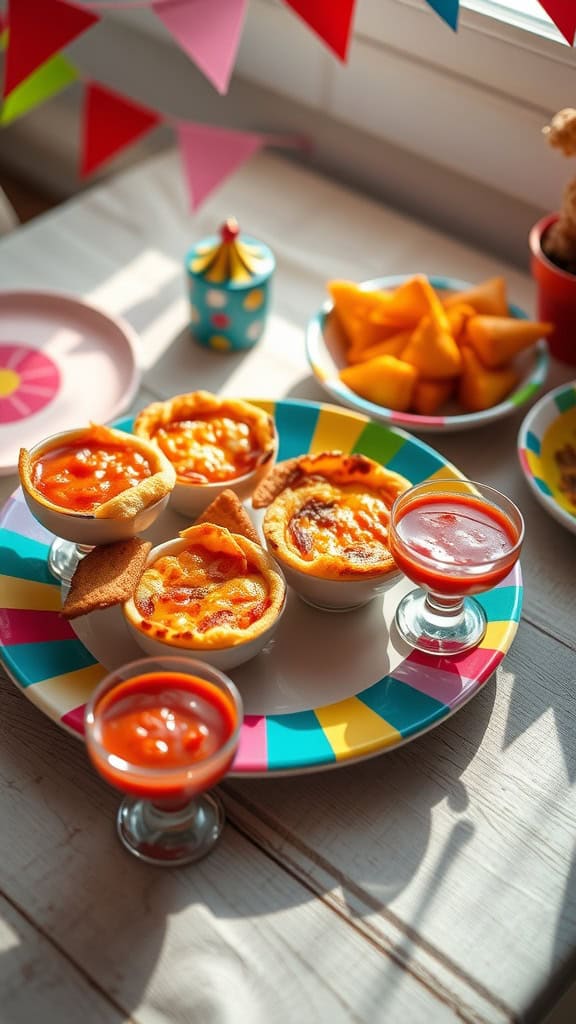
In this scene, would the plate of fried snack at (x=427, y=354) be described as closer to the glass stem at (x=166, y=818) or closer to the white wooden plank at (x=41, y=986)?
the glass stem at (x=166, y=818)

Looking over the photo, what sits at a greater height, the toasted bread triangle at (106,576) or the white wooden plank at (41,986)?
the toasted bread triangle at (106,576)

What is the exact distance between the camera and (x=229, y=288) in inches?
69.3

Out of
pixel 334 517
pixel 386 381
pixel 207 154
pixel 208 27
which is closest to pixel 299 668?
pixel 334 517

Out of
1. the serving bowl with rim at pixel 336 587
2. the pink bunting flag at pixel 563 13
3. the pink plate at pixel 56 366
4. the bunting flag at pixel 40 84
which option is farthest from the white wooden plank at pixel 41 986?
the bunting flag at pixel 40 84

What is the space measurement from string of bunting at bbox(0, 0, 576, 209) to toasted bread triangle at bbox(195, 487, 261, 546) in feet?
2.64

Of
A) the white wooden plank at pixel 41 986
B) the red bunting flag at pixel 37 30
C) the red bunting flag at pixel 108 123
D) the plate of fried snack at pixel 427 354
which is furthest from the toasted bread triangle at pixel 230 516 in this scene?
the red bunting flag at pixel 108 123

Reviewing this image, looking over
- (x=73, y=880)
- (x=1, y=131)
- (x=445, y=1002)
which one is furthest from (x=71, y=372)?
(x=1, y=131)

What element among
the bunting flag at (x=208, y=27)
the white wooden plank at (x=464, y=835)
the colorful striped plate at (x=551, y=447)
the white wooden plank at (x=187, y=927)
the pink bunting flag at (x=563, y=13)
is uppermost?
the pink bunting flag at (x=563, y=13)

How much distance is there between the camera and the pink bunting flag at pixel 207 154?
6.79ft

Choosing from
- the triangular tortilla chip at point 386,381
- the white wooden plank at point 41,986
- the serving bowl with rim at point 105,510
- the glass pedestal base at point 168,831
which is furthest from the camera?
the triangular tortilla chip at point 386,381

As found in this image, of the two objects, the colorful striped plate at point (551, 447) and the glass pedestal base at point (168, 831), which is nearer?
the glass pedestal base at point (168, 831)

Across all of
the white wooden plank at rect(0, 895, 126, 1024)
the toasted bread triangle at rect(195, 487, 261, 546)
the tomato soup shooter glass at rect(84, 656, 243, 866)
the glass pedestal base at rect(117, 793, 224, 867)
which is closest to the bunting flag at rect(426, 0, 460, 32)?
the toasted bread triangle at rect(195, 487, 261, 546)

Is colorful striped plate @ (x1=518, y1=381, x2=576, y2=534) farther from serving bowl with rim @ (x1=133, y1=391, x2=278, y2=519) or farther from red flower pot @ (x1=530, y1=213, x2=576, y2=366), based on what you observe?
serving bowl with rim @ (x1=133, y1=391, x2=278, y2=519)

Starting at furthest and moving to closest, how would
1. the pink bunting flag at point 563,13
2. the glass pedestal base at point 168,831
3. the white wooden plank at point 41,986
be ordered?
the pink bunting flag at point 563,13 → the glass pedestal base at point 168,831 → the white wooden plank at point 41,986
